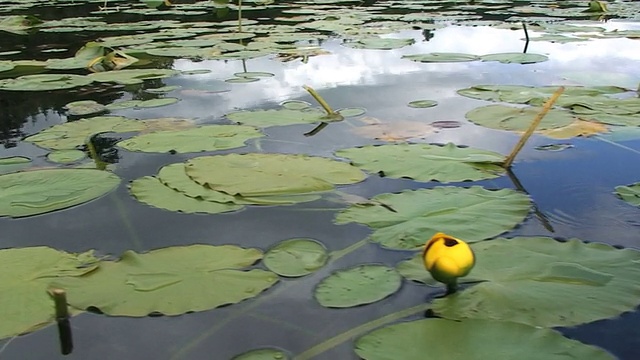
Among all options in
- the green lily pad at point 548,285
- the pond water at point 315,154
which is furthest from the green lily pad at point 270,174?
the green lily pad at point 548,285

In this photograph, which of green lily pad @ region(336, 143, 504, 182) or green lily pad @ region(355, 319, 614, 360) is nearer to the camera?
green lily pad @ region(355, 319, 614, 360)

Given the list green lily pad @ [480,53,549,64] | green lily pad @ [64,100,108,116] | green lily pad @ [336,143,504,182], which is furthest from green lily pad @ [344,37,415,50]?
green lily pad @ [336,143,504,182]

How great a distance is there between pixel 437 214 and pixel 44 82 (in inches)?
80.8

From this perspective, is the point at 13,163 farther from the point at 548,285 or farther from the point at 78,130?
the point at 548,285

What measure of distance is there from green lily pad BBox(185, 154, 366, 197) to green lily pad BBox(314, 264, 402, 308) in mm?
351

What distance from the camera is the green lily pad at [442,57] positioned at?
2.85 m

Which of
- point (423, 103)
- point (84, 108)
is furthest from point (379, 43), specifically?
point (84, 108)

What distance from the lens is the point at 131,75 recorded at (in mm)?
2639

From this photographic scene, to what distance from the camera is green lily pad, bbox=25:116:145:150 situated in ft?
5.57

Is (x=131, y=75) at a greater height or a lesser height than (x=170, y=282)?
greater

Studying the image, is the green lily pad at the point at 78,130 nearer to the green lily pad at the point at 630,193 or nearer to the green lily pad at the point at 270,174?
the green lily pad at the point at 270,174

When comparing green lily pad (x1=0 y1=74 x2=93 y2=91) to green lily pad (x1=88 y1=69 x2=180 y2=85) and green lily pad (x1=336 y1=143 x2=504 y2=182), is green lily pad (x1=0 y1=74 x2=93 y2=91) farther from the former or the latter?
green lily pad (x1=336 y1=143 x2=504 y2=182)

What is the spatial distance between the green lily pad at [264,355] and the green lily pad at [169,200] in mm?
429

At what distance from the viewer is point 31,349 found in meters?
0.79
